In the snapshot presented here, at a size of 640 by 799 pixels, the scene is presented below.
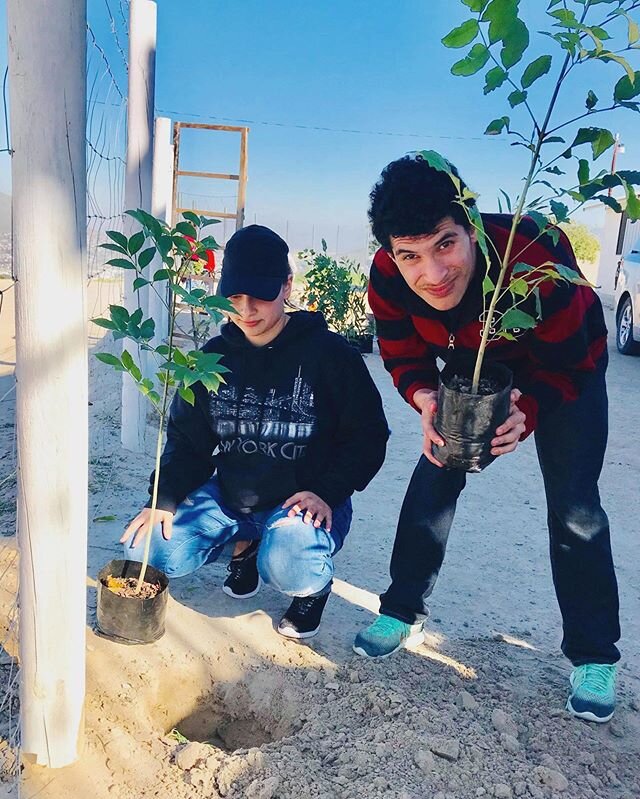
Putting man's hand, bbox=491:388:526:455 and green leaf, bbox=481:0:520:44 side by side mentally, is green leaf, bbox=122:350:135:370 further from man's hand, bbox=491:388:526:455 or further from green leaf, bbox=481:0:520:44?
green leaf, bbox=481:0:520:44

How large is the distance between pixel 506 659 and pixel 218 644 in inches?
35.1

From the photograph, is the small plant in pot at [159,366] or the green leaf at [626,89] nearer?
the green leaf at [626,89]

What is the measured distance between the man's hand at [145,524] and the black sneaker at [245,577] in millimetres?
391

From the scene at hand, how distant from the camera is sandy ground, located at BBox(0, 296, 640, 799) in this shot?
1.76 m

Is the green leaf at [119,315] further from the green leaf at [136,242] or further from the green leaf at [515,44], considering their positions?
the green leaf at [515,44]

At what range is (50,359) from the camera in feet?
4.98

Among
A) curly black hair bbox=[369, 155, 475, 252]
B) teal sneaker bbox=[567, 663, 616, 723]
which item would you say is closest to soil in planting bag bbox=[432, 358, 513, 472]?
curly black hair bbox=[369, 155, 475, 252]

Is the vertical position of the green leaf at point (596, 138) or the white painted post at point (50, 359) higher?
A: the green leaf at point (596, 138)

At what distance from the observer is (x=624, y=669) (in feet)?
7.80

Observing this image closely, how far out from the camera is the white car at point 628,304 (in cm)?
854

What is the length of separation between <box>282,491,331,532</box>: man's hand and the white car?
707cm

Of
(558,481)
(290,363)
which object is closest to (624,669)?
(558,481)

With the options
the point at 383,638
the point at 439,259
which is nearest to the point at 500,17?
the point at 439,259

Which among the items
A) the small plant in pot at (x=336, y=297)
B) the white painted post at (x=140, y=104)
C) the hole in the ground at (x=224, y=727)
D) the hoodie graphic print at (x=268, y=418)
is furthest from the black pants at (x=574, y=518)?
A: the small plant in pot at (x=336, y=297)
